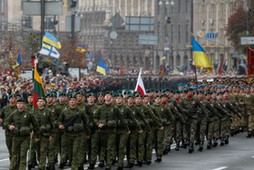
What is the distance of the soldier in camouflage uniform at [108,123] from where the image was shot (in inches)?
1084

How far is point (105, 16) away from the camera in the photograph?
163m

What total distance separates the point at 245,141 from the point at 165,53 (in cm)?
10281

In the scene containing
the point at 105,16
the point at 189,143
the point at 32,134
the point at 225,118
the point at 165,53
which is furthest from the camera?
the point at 105,16

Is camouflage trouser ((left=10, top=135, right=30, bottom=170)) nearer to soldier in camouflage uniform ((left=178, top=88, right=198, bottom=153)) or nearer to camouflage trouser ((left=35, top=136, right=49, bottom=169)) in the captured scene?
camouflage trouser ((left=35, top=136, right=49, bottom=169))

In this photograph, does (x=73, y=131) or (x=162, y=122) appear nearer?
(x=73, y=131)

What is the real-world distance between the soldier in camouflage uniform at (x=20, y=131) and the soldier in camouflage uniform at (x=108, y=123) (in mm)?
2273

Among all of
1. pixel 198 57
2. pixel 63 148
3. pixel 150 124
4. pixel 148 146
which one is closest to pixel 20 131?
pixel 63 148

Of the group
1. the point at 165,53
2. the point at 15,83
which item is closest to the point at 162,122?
the point at 15,83

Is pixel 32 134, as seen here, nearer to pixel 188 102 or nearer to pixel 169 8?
pixel 188 102

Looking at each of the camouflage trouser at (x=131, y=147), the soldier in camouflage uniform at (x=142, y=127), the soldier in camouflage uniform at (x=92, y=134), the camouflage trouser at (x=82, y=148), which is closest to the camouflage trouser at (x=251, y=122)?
the soldier in camouflage uniform at (x=142, y=127)

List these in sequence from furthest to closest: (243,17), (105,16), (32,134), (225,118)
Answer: (105,16) → (243,17) → (225,118) → (32,134)

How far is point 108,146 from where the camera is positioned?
2772 centimetres

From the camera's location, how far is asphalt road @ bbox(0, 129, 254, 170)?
92.8 feet

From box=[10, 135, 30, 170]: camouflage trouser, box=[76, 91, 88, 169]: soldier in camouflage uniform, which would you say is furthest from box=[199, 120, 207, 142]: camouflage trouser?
box=[10, 135, 30, 170]: camouflage trouser
